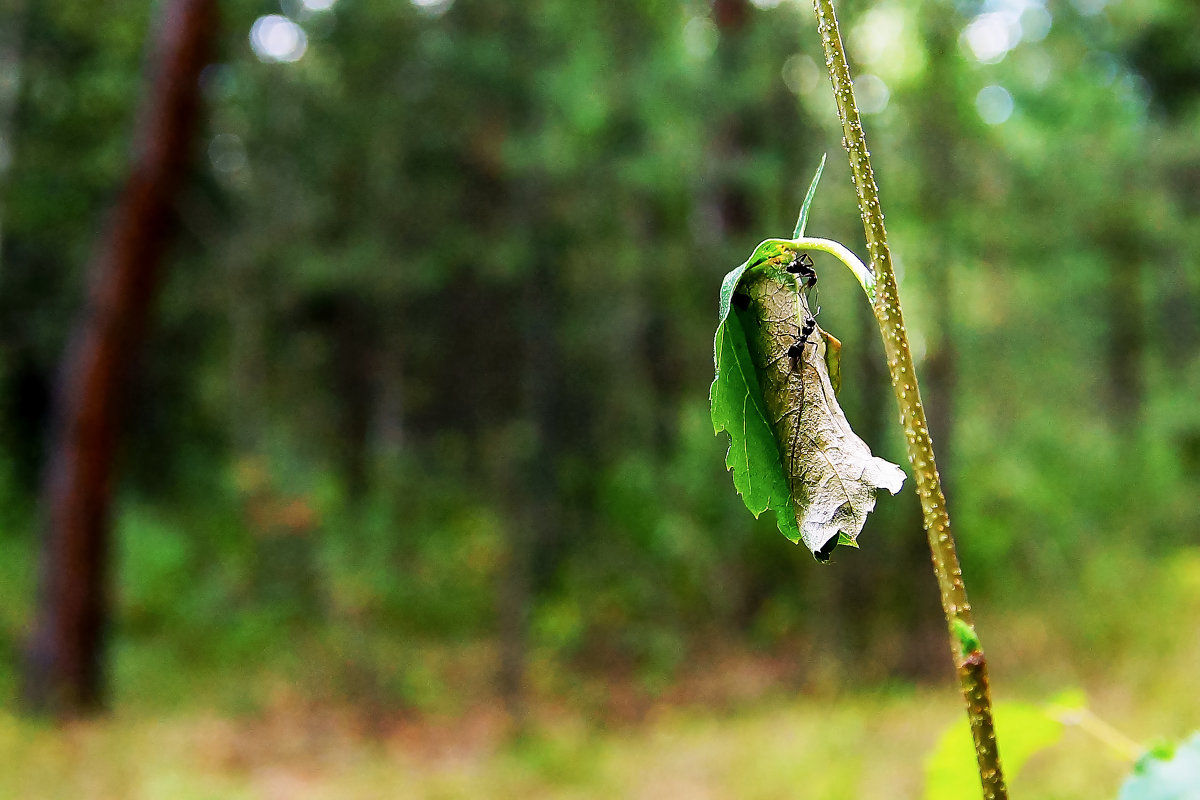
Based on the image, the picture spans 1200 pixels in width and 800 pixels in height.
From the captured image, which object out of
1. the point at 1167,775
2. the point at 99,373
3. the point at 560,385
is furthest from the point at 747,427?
the point at 560,385

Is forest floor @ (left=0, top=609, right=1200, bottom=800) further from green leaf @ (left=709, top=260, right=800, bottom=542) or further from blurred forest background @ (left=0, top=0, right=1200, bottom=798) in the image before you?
green leaf @ (left=709, top=260, right=800, bottom=542)

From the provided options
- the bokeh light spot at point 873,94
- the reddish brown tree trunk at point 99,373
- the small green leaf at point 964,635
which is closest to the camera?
the small green leaf at point 964,635

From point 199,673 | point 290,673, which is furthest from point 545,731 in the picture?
point 199,673

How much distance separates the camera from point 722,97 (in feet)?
17.7

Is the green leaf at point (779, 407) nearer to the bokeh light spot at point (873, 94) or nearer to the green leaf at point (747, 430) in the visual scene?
the green leaf at point (747, 430)

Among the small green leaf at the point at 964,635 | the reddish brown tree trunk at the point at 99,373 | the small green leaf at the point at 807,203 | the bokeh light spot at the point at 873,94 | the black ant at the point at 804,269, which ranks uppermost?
the bokeh light spot at the point at 873,94

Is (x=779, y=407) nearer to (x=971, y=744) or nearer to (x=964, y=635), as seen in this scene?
(x=964, y=635)

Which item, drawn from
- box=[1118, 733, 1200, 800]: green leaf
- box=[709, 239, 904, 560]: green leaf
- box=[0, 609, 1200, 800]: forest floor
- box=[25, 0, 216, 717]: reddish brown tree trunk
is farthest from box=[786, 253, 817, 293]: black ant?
box=[25, 0, 216, 717]: reddish brown tree trunk

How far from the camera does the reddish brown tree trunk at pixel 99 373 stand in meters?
5.88

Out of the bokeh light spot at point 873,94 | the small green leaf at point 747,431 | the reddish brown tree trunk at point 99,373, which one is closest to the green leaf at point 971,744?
the small green leaf at point 747,431

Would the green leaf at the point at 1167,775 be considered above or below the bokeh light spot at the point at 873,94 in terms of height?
below

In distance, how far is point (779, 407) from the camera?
0.43 metres

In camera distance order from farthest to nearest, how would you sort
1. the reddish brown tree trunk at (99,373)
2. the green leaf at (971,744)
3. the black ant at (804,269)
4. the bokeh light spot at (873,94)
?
1. the reddish brown tree trunk at (99,373)
2. the bokeh light spot at (873,94)
3. the green leaf at (971,744)
4. the black ant at (804,269)

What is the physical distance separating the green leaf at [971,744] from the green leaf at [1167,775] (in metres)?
0.14
